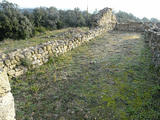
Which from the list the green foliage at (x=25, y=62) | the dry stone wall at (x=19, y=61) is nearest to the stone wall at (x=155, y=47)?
the dry stone wall at (x=19, y=61)

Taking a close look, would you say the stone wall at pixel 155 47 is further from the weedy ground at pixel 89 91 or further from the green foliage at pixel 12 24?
the green foliage at pixel 12 24

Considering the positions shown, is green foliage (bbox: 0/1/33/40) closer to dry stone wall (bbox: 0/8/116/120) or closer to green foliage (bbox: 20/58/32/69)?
dry stone wall (bbox: 0/8/116/120)

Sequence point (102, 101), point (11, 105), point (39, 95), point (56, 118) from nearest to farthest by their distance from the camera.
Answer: point (11, 105)
point (56, 118)
point (102, 101)
point (39, 95)

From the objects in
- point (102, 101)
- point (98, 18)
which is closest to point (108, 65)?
point (102, 101)

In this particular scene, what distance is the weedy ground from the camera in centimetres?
324

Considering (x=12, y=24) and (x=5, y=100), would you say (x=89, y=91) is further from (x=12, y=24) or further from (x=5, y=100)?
(x=12, y=24)

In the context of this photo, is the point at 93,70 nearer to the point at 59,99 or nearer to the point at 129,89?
the point at 129,89

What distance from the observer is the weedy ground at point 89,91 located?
3.24 m

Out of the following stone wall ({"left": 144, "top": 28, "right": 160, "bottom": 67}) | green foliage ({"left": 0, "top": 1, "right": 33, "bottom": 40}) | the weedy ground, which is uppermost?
green foliage ({"left": 0, "top": 1, "right": 33, "bottom": 40})

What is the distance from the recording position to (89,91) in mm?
4109

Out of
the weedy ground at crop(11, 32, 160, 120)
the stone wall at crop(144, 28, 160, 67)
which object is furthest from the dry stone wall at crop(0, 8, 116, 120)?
the stone wall at crop(144, 28, 160, 67)

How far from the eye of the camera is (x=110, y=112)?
324cm

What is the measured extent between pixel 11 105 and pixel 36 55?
3.99 metres

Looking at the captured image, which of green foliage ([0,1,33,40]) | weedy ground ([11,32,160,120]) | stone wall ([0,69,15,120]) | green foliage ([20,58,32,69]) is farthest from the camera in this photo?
green foliage ([0,1,33,40])
